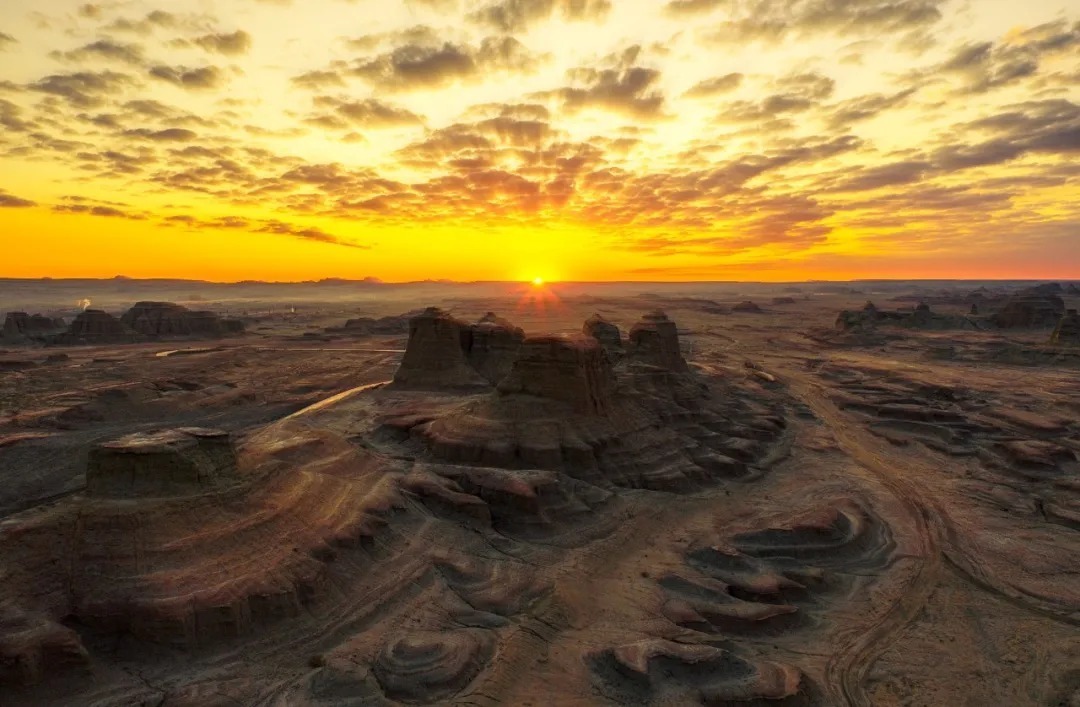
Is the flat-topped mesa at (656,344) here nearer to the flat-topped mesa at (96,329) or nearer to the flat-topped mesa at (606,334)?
the flat-topped mesa at (606,334)

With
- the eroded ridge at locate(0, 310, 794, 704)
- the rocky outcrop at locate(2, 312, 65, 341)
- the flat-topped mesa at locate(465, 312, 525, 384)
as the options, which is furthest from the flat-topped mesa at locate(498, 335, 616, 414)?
the rocky outcrop at locate(2, 312, 65, 341)

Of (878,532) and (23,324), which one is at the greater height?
(23,324)

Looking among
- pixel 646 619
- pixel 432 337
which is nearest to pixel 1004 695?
pixel 646 619

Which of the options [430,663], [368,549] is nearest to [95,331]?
[368,549]

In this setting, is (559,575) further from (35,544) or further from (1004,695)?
(35,544)

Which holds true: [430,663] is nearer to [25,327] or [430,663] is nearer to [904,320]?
[25,327]

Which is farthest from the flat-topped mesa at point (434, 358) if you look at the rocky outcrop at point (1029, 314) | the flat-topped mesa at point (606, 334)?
the rocky outcrop at point (1029, 314)
